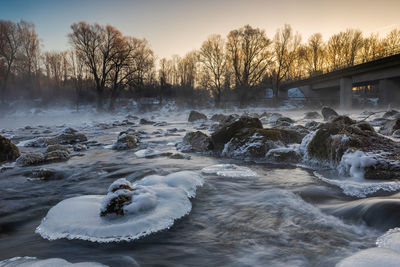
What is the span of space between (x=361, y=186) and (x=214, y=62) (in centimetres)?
3215

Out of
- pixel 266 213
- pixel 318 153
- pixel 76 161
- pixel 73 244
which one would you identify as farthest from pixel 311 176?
pixel 76 161

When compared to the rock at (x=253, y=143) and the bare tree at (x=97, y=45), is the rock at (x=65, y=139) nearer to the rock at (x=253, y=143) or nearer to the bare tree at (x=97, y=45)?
the rock at (x=253, y=143)

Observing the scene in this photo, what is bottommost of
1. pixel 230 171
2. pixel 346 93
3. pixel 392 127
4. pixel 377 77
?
pixel 230 171

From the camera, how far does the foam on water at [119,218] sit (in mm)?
2100

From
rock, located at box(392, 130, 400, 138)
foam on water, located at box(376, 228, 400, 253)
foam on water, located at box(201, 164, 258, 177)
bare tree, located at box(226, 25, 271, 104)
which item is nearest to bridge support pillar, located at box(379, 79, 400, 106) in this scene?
bare tree, located at box(226, 25, 271, 104)

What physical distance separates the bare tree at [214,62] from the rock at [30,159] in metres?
29.5

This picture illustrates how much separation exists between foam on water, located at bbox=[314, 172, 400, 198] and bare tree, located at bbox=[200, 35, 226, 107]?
1216 inches

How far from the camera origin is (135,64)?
30.0 m

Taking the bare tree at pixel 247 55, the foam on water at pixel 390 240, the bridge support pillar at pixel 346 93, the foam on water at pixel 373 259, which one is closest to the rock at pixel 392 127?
the foam on water at pixel 390 240


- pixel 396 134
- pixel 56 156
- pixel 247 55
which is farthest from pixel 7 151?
pixel 247 55

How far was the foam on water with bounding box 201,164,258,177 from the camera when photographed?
13.3ft

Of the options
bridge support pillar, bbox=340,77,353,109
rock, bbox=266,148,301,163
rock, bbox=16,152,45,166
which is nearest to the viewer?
rock, bbox=266,148,301,163

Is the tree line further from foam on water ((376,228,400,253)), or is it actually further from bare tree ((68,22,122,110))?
foam on water ((376,228,400,253))

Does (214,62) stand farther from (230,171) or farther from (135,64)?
(230,171)
